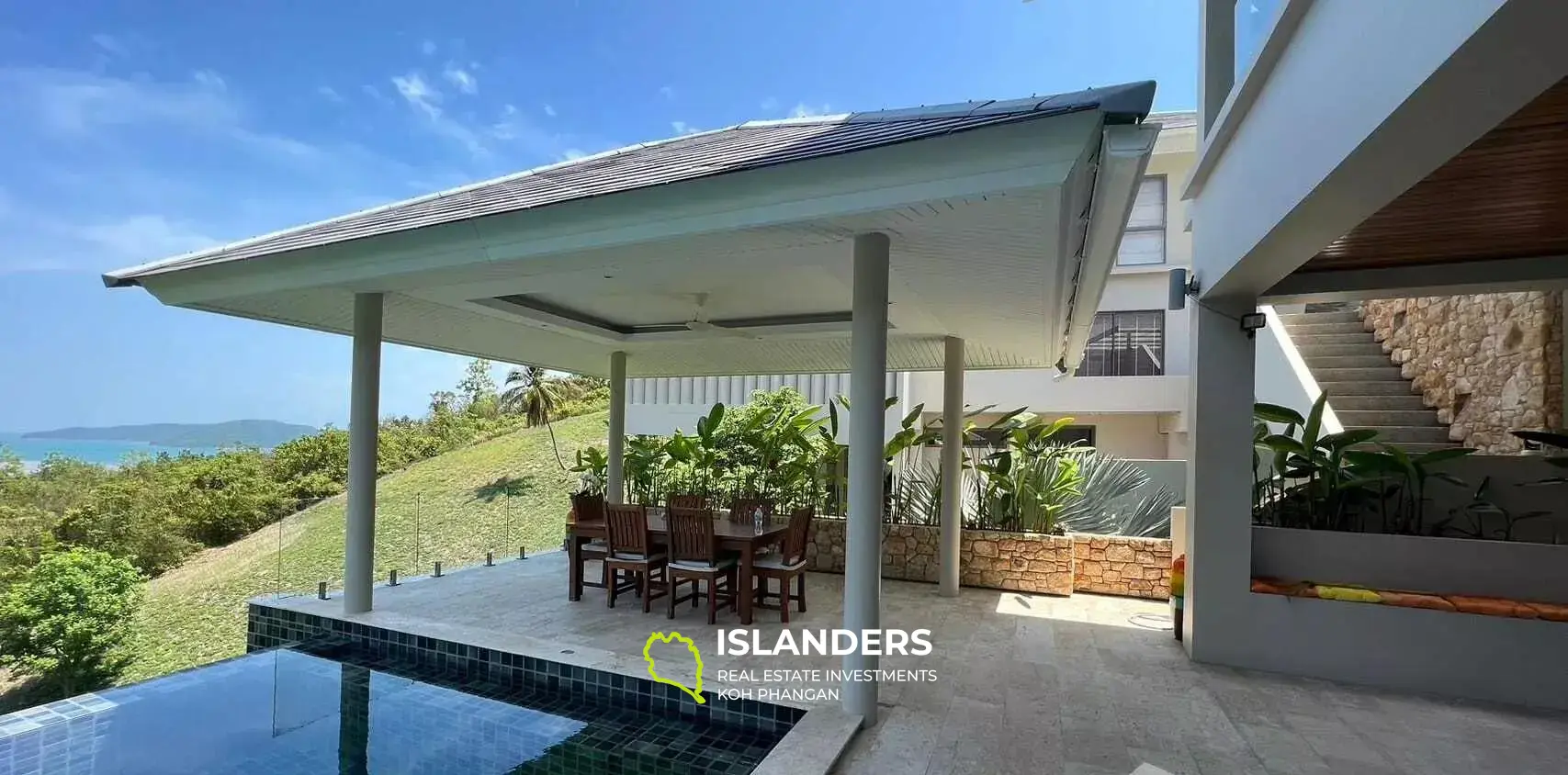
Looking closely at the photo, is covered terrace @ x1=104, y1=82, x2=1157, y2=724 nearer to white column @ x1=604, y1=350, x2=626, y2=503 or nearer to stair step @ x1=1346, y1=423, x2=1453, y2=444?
white column @ x1=604, y1=350, x2=626, y2=503

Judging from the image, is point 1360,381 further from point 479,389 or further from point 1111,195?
point 479,389

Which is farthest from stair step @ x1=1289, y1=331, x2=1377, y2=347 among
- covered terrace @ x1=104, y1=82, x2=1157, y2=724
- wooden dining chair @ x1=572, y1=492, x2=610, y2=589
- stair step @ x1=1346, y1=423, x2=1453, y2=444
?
wooden dining chair @ x1=572, y1=492, x2=610, y2=589

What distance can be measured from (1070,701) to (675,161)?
14.8 ft

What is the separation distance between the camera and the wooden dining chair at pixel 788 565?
6512 millimetres

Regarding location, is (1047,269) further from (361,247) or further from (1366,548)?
(361,247)

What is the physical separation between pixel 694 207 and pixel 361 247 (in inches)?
112

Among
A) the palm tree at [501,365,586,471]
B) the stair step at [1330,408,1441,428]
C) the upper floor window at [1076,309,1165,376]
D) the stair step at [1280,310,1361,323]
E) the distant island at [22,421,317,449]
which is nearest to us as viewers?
the stair step at [1330,408,1441,428]

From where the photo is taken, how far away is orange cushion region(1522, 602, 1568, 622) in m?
4.91

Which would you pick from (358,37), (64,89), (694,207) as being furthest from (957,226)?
(64,89)

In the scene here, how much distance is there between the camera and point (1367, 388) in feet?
29.6

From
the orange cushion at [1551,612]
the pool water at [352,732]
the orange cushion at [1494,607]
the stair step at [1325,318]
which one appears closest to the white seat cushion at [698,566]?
the pool water at [352,732]

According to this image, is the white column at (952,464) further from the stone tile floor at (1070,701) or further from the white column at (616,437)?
the white column at (616,437)

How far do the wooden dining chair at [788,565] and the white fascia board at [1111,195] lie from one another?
3.27 metres

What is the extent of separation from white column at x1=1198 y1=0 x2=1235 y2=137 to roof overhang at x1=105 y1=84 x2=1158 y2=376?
6.69 feet
